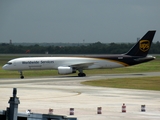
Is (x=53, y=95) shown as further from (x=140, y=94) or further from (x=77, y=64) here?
(x=77, y=64)

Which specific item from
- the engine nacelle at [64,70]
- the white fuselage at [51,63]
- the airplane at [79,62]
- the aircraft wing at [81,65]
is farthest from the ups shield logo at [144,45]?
the engine nacelle at [64,70]

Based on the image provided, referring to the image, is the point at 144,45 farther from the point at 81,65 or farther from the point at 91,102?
the point at 91,102

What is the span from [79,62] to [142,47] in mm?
11300

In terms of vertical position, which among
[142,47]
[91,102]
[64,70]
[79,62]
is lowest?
[91,102]

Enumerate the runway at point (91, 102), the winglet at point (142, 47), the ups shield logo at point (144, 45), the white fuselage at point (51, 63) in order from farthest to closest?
1. the ups shield logo at point (144, 45)
2. the winglet at point (142, 47)
3. the white fuselage at point (51, 63)
4. the runway at point (91, 102)

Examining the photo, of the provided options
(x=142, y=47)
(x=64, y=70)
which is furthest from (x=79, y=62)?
(x=142, y=47)

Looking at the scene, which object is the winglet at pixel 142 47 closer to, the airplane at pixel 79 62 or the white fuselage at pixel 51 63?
the airplane at pixel 79 62

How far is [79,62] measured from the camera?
8956 centimetres

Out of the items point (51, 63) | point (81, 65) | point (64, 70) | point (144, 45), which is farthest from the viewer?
point (144, 45)

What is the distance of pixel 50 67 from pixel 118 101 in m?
41.9

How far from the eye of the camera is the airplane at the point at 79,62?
286 ft

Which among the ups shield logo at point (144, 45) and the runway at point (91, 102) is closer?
the runway at point (91, 102)
